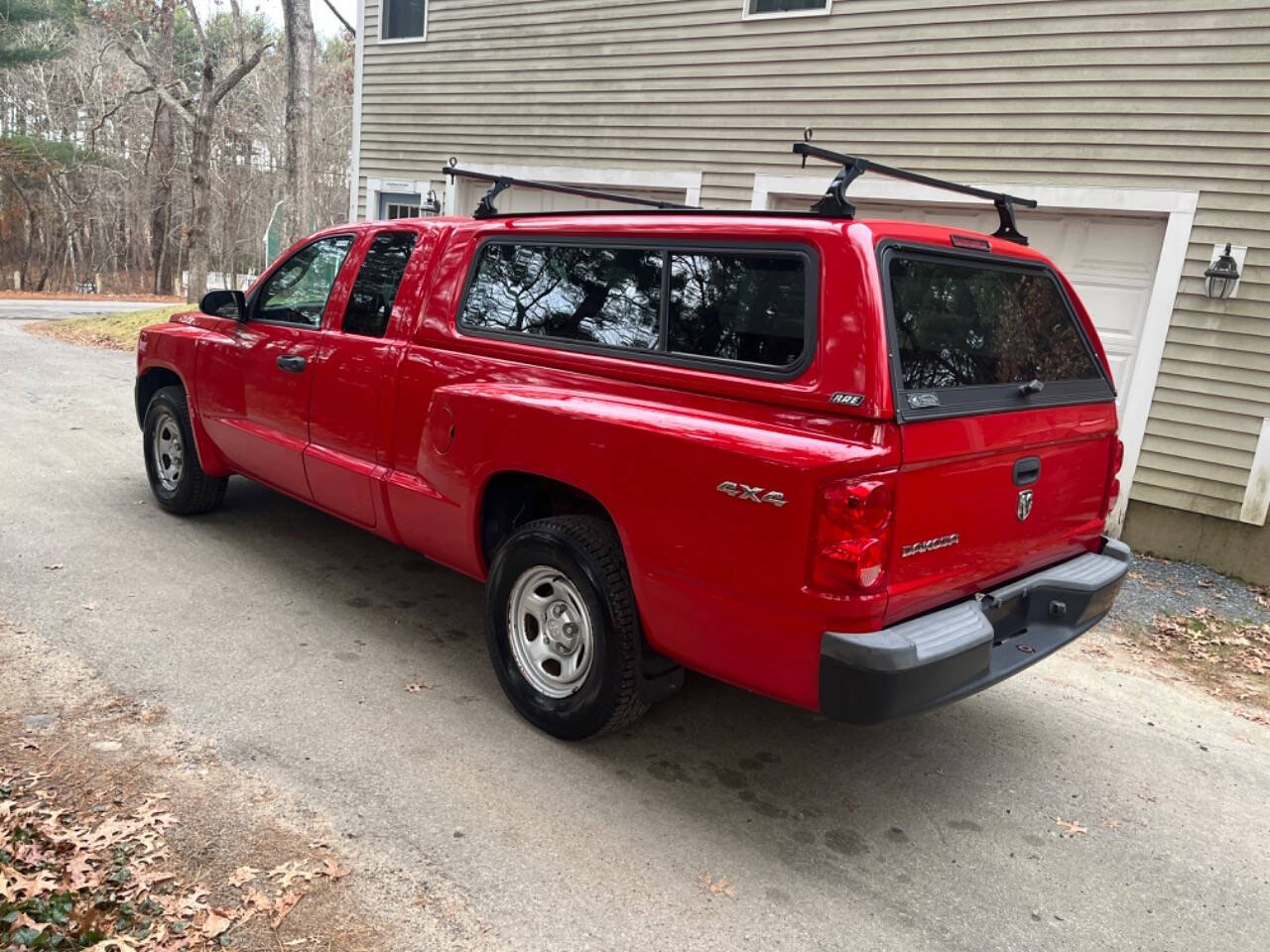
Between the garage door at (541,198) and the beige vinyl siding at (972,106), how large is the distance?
11.2 inches

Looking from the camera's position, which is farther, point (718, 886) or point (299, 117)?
point (299, 117)

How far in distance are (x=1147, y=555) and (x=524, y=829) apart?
19.1ft

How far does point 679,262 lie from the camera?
3.31 meters

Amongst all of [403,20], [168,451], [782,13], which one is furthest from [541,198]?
[168,451]

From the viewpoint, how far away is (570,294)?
3.71m

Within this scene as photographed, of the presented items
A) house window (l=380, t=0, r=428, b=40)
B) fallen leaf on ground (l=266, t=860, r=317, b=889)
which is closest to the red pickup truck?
fallen leaf on ground (l=266, t=860, r=317, b=889)

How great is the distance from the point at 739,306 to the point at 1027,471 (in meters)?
1.14

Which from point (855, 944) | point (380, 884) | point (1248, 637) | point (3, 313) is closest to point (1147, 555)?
point (1248, 637)

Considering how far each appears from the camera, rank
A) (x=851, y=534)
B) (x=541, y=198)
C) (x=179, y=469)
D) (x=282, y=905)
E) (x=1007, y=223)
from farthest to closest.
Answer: (x=541, y=198) < (x=179, y=469) < (x=1007, y=223) < (x=851, y=534) < (x=282, y=905)

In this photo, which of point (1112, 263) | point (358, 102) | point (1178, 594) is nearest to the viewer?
Answer: point (1178, 594)

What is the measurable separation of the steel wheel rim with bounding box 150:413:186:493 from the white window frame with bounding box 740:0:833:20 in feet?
20.8

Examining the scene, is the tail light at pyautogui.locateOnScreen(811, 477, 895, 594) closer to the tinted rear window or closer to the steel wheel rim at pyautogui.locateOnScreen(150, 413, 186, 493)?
the tinted rear window

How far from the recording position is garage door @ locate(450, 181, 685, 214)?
9.78 meters

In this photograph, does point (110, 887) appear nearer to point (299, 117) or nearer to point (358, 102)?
point (358, 102)
